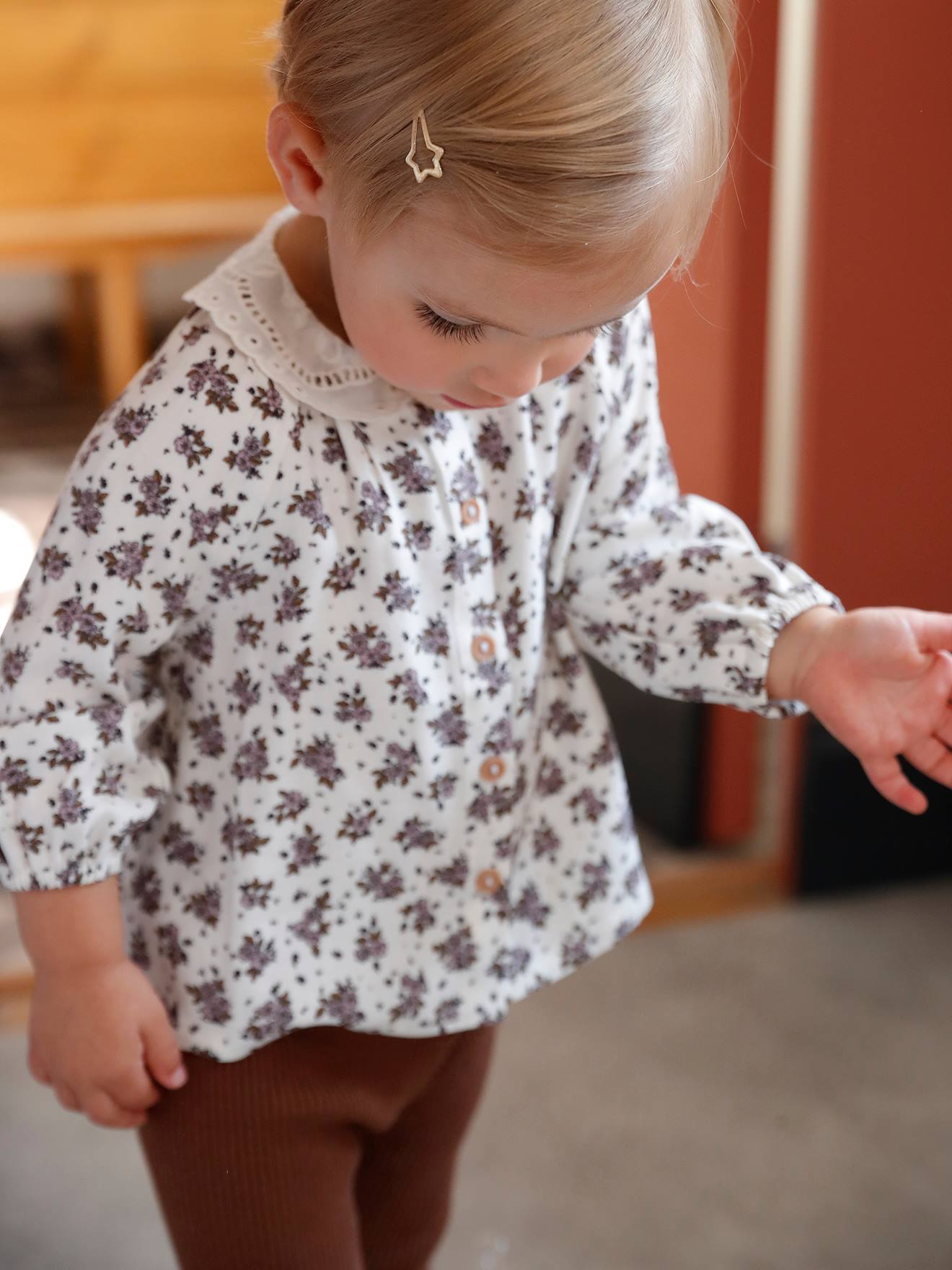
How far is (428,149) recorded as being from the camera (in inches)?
19.4

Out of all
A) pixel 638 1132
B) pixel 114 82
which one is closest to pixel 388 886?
pixel 638 1132

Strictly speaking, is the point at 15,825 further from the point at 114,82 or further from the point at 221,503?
the point at 114,82

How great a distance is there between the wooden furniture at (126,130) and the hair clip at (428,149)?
1.50 metres

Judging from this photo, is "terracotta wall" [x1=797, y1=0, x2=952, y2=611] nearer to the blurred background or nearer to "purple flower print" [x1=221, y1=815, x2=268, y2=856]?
the blurred background

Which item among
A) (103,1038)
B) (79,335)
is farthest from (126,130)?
(103,1038)

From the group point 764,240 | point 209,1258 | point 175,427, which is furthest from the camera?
point 764,240

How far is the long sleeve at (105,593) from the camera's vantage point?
0.58m

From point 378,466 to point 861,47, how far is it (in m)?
0.44

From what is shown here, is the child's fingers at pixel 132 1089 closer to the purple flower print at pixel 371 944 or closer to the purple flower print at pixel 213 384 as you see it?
the purple flower print at pixel 371 944

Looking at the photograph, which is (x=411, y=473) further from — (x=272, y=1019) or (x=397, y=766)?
(x=272, y=1019)

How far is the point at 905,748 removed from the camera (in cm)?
62

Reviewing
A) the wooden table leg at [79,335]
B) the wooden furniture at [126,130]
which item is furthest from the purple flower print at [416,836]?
the wooden table leg at [79,335]

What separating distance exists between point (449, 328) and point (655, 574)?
0.20 meters

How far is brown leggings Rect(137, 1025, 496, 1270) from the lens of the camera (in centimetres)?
68
